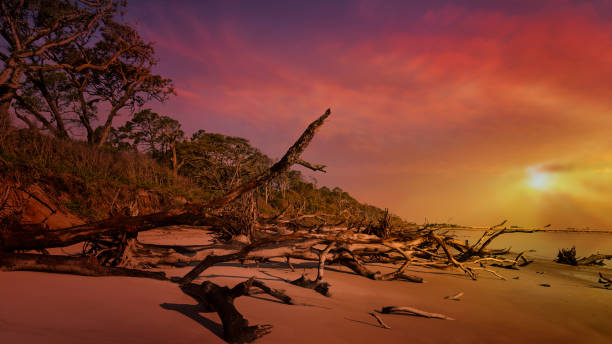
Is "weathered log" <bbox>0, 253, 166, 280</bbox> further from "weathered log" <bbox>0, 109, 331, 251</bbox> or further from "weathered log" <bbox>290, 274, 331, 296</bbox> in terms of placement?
"weathered log" <bbox>290, 274, 331, 296</bbox>

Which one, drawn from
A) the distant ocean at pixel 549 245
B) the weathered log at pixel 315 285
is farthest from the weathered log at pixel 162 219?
the distant ocean at pixel 549 245

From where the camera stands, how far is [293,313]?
2158mm

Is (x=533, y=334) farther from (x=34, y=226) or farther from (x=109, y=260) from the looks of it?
(x=34, y=226)

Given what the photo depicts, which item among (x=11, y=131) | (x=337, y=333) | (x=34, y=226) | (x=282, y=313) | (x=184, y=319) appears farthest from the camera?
(x=11, y=131)

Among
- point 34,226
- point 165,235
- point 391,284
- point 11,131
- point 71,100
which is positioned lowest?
point 165,235

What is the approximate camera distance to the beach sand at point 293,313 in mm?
1446

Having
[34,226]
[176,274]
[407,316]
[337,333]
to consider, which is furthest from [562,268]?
[34,226]

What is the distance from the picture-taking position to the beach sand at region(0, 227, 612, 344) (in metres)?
1.45

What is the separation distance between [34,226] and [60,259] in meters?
0.60

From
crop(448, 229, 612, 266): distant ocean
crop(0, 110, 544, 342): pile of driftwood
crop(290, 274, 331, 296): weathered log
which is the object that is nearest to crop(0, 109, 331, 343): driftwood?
crop(0, 110, 544, 342): pile of driftwood

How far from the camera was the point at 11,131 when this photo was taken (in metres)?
9.21

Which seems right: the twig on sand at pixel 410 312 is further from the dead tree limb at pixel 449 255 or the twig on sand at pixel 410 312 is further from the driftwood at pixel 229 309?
the dead tree limb at pixel 449 255

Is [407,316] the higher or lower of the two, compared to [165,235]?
higher

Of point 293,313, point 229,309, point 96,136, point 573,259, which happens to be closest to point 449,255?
point 293,313
